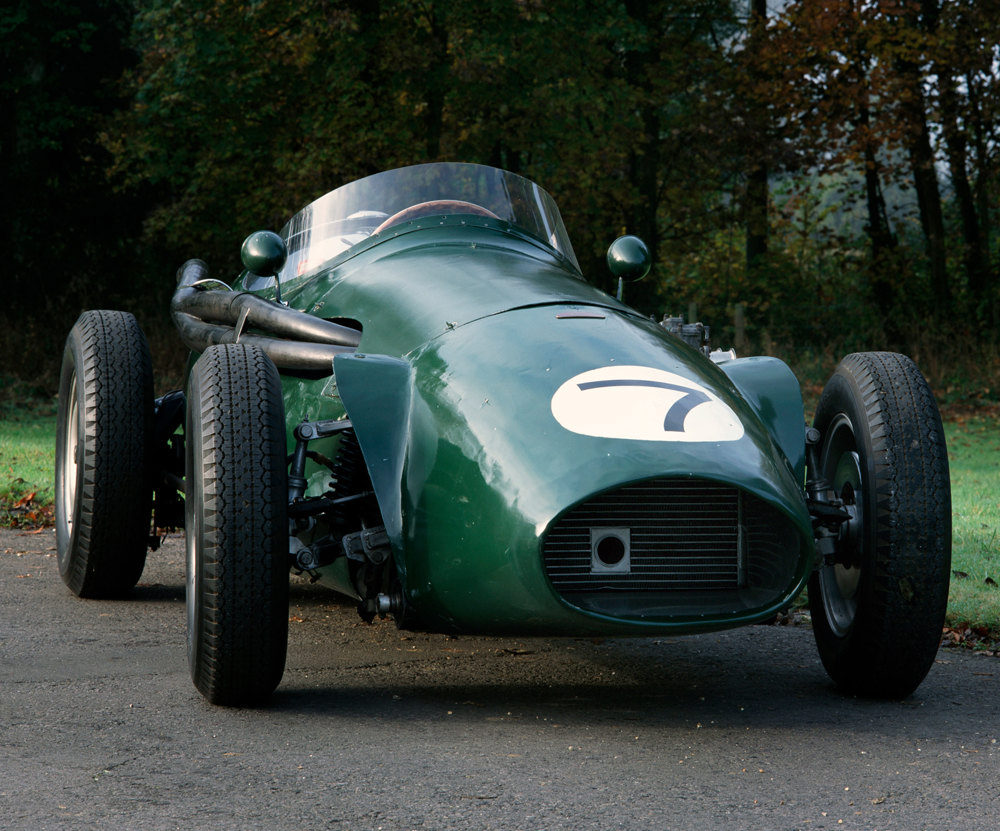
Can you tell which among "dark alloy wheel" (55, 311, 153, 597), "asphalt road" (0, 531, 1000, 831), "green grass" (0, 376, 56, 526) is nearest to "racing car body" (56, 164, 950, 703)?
"asphalt road" (0, 531, 1000, 831)

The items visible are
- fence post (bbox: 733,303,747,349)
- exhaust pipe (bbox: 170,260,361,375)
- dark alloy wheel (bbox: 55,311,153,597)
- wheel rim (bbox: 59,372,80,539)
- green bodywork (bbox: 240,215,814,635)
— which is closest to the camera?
green bodywork (bbox: 240,215,814,635)

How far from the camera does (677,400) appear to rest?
4.11 metres

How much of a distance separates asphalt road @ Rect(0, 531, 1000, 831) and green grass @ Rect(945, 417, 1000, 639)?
0.73 m

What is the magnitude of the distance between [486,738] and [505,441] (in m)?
0.89

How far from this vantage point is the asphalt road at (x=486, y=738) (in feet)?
10.9

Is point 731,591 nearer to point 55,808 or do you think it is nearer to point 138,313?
point 55,808

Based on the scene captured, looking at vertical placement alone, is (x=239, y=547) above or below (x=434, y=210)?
below

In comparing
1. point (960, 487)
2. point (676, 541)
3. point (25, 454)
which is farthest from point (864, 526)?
point (25, 454)

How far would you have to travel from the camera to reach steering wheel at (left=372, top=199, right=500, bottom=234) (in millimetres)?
6105

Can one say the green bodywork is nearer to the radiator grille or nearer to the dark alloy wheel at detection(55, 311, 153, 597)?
the radiator grille

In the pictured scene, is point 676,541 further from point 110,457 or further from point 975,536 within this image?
point 975,536

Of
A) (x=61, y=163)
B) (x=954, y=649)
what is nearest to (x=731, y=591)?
(x=954, y=649)

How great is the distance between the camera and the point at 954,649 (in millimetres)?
5562

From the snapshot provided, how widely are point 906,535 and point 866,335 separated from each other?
1927cm
